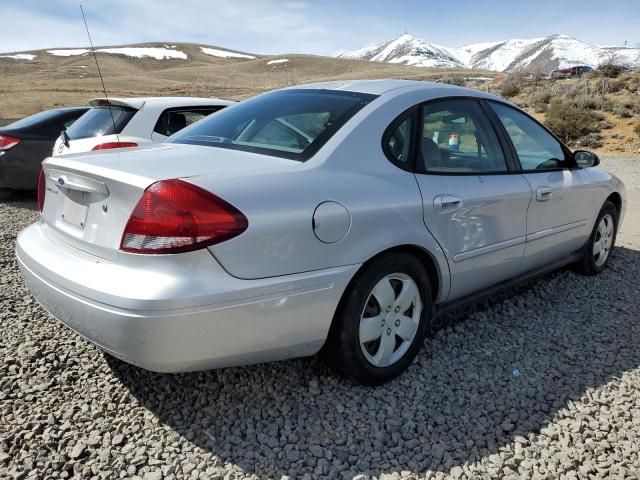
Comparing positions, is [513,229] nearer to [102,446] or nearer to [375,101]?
[375,101]

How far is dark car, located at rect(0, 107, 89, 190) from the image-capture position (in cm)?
729

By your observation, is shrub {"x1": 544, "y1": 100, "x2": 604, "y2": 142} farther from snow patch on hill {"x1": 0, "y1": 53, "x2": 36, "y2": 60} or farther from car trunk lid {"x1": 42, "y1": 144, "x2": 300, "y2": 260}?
snow patch on hill {"x1": 0, "y1": 53, "x2": 36, "y2": 60}

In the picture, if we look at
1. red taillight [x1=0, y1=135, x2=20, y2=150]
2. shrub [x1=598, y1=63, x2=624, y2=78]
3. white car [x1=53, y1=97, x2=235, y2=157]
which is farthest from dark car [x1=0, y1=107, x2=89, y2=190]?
shrub [x1=598, y1=63, x2=624, y2=78]

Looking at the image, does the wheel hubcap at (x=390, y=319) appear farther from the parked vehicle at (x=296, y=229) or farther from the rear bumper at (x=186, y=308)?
the rear bumper at (x=186, y=308)

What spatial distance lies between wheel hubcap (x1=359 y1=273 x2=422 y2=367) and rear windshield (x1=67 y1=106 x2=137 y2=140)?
4042mm

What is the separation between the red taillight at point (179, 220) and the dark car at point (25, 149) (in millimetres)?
6086

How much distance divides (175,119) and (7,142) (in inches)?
108

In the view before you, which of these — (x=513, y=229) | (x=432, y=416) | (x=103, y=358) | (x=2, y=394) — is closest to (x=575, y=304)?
(x=513, y=229)

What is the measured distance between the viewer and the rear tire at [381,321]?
8.57 feet

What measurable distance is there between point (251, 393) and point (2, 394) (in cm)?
122

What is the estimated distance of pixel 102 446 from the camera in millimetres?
2355

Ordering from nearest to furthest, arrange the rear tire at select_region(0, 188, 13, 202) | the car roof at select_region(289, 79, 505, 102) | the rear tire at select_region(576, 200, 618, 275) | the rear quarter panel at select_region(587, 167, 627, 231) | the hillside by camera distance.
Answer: the car roof at select_region(289, 79, 505, 102) < the rear quarter panel at select_region(587, 167, 627, 231) < the rear tire at select_region(576, 200, 618, 275) < the rear tire at select_region(0, 188, 13, 202) < the hillside

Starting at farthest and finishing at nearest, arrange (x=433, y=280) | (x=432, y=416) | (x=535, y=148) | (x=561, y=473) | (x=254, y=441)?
(x=535, y=148) < (x=433, y=280) < (x=432, y=416) < (x=254, y=441) < (x=561, y=473)

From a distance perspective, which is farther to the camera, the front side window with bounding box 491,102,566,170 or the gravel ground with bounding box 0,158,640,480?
the front side window with bounding box 491,102,566,170
